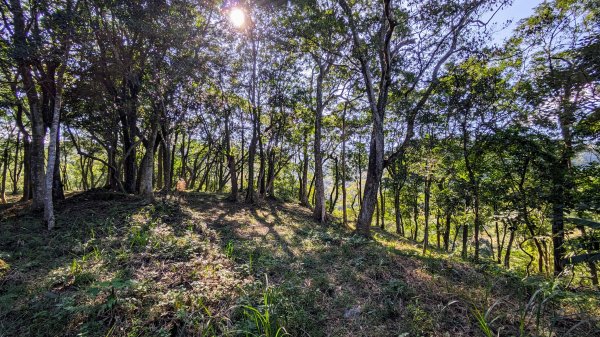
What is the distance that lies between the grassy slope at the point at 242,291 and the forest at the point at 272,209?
0.04 meters

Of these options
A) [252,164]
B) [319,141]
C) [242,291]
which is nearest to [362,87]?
[319,141]

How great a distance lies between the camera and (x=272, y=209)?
13984mm

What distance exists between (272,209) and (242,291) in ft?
34.1

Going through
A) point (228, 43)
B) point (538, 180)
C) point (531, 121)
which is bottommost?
point (538, 180)

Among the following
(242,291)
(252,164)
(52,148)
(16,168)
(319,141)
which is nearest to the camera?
(242,291)

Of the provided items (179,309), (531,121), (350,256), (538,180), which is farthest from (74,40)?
(538,180)

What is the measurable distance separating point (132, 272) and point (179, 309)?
5.38 feet

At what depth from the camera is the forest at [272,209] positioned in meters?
3.31

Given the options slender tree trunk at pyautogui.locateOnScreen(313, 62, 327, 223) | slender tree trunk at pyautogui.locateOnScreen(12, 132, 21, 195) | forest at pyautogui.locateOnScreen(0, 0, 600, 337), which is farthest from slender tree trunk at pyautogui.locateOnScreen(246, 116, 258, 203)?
slender tree trunk at pyautogui.locateOnScreen(12, 132, 21, 195)

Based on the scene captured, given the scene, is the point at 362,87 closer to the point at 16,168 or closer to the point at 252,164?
the point at 252,164

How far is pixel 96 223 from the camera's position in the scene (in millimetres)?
6988

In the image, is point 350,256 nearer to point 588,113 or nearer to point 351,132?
point 588,113

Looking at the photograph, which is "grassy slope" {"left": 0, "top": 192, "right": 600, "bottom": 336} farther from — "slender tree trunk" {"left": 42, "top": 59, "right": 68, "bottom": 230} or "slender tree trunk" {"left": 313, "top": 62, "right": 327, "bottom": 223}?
"slender tree trunk" {"left": 313, "top": 62, "right": 327, "bottom": 223}

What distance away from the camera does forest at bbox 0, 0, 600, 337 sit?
130 inches
